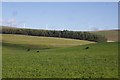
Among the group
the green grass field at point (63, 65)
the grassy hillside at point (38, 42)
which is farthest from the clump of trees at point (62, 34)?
the green grass field at point (63, 65)

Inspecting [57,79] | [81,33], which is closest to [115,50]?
[57,79]

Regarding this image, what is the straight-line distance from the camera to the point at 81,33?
168 meters

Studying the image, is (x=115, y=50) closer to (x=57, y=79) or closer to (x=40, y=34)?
(x=57, y=79)

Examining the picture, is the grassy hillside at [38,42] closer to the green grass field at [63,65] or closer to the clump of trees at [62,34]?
the clump of trees at [62,34]

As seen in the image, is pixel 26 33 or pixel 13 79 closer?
pixel 13 79

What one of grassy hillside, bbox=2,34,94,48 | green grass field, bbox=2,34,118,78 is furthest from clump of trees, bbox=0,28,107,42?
green grass field, bbox=2,34,118,78

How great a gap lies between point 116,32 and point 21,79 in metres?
165

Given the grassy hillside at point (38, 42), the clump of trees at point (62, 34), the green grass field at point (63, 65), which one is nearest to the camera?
the green grass field at point (63, 65)

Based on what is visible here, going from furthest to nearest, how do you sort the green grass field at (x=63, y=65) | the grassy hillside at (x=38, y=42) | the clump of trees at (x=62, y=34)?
1. the clump of trees at (x=62, y=34)
2. the grassy hillside at (x=38, y=42)
3. the green grass field at (x=63, y=65)

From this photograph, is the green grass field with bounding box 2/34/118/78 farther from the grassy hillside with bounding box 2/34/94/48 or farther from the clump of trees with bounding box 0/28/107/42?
the clump of trees with bounding box 0/28/107/42

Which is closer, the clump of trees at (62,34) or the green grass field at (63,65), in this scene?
the green grass field at (63,65)

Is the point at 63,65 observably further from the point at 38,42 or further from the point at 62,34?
the point at 62,34

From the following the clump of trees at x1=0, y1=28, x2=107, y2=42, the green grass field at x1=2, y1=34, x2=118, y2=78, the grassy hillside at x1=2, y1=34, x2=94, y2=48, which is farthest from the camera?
the clump of trees at x1=0, y1=28, x2=107, y2=42

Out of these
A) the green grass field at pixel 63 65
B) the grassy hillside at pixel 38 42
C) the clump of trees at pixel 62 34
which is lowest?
the green grass field at pixel 63 65
